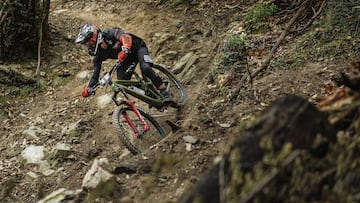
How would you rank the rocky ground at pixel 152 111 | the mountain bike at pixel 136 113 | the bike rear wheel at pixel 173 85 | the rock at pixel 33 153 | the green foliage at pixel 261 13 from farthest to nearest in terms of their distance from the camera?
the green foliage at pixel 261 13, the bike rear wheel at pixel 173 85, the rock at pixel 33 153, the mountain bike at pixel 136 113, the rocky ground at pixel 152 111

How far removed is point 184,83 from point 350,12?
3.19m

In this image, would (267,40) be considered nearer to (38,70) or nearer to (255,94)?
(255,94)

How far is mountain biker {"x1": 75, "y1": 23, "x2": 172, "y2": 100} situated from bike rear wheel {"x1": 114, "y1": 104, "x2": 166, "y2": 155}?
0.53 meters

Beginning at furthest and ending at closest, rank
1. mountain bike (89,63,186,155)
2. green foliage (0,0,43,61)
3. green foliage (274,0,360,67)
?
green foliage (0,0,43,61) < green foliage (274,0,360,67) < mountain bike (89,63,186,155)

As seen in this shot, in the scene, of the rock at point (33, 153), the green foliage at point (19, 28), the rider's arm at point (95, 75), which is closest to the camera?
the rider's arm at point (95, 75)

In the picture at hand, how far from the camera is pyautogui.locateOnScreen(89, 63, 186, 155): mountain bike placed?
679 centimetres

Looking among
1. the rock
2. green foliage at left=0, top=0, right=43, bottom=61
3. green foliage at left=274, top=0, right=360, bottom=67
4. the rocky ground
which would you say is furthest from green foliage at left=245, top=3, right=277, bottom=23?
green foliage at left=0, top=0, right=43, bottom=61

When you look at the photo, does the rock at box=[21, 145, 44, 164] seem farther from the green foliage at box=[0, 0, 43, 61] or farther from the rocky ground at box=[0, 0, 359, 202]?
the green foliage at box=[0, 0, 43, 61]

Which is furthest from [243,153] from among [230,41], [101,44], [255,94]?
[230,41]

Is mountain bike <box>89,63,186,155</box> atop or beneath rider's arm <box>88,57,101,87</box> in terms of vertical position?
beneath

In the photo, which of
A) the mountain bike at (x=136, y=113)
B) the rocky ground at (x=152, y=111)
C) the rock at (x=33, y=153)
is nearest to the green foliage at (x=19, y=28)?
the rocky ground at (x=152, y=111)

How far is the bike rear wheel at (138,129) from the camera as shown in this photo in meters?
6.85

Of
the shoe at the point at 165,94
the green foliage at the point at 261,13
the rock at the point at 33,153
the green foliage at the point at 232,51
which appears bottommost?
the rock at the point at 33,153

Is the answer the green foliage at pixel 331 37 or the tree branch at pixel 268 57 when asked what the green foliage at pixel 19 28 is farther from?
the green foliage at pixel 331 37
